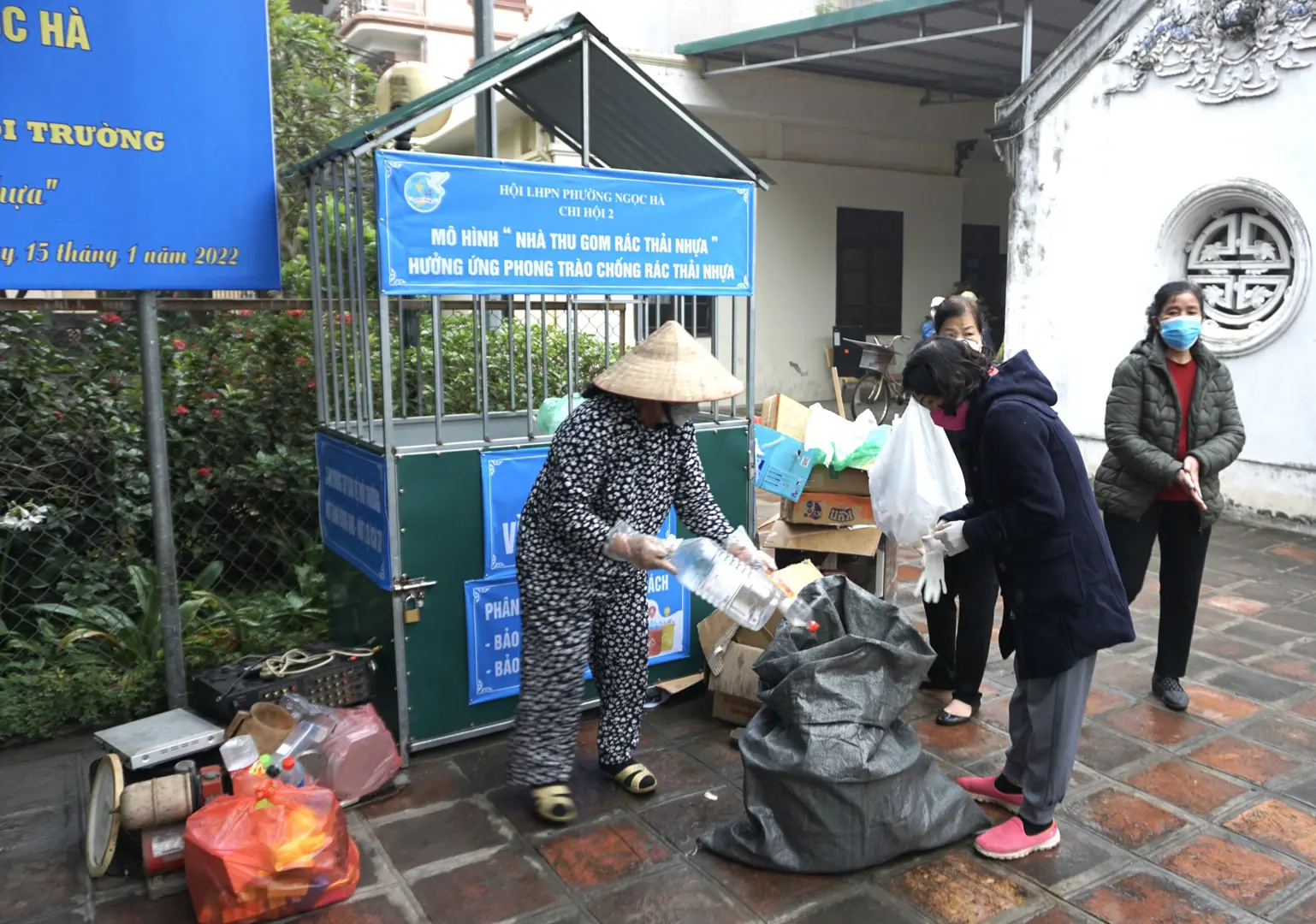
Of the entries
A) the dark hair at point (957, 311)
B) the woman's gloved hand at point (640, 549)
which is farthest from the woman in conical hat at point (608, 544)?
the dark hair at point (957, 311)

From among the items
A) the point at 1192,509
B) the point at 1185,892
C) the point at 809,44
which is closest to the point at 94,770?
the point at 1185,892

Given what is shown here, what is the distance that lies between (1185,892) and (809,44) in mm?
10355

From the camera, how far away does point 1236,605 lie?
5484mm

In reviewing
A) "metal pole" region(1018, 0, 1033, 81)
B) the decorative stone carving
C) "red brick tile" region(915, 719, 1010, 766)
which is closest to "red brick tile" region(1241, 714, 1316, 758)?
"red brick tile" region(915, 719, 1010, 766)

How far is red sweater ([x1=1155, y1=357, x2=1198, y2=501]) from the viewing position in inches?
155

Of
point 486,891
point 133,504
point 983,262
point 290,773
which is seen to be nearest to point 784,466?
point 486,891

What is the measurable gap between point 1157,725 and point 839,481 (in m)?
1.62

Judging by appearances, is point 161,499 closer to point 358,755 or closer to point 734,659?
point 358,755

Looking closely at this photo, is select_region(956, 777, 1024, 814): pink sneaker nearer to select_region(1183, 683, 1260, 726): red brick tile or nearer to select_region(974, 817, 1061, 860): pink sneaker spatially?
select_region(974, 817, 1061, 860): pink sneaker

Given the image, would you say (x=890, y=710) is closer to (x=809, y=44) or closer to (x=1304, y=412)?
(x=1304, y=412)

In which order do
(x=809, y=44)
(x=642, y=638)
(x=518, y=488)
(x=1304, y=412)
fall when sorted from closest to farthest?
(x=642, y=638)
(x=518, y=488)
(x=1304, y=412)
(x=809, y=44)

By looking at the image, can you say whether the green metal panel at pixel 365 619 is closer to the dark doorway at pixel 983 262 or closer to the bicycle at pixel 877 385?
the bicycle at pixel 877 385

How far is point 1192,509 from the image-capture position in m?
3.97

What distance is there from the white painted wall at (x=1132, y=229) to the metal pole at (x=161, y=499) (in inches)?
269
